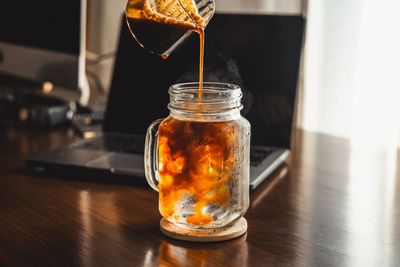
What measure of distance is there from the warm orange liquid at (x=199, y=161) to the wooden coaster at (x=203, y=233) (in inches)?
0.6

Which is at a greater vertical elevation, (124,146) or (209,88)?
(209,88)

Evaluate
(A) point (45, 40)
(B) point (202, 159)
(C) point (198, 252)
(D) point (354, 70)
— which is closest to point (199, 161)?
(B) point (202, 159)

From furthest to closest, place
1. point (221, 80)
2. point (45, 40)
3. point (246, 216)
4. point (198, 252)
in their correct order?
point (45, 40) < point (221, 80) < point (246, 216) < point (198, 252)

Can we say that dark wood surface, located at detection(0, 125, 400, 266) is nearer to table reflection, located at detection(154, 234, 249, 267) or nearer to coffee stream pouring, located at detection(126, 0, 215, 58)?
table reflection, located at detection(154, 234, 249, 267)

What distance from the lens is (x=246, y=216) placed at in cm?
77

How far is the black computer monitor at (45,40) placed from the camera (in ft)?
4.67

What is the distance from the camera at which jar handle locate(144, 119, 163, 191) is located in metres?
0.70

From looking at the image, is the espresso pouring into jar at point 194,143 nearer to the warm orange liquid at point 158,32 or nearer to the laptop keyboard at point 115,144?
the warm orange liquid at point 158,32

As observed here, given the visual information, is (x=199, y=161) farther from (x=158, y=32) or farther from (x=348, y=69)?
(x=348, y=69)

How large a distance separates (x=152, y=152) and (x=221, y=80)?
32 cm

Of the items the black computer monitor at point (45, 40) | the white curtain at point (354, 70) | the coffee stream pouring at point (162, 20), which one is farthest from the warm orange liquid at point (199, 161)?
the white curtain at point (354, 70)

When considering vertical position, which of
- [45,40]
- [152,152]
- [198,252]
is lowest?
[198,252]

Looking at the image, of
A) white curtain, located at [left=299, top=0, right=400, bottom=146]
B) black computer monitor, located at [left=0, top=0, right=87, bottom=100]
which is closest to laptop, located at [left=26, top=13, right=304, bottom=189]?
black computer monitor, located at [left=0, top=0, right=87, bottom=100]

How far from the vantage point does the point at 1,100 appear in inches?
59.3
